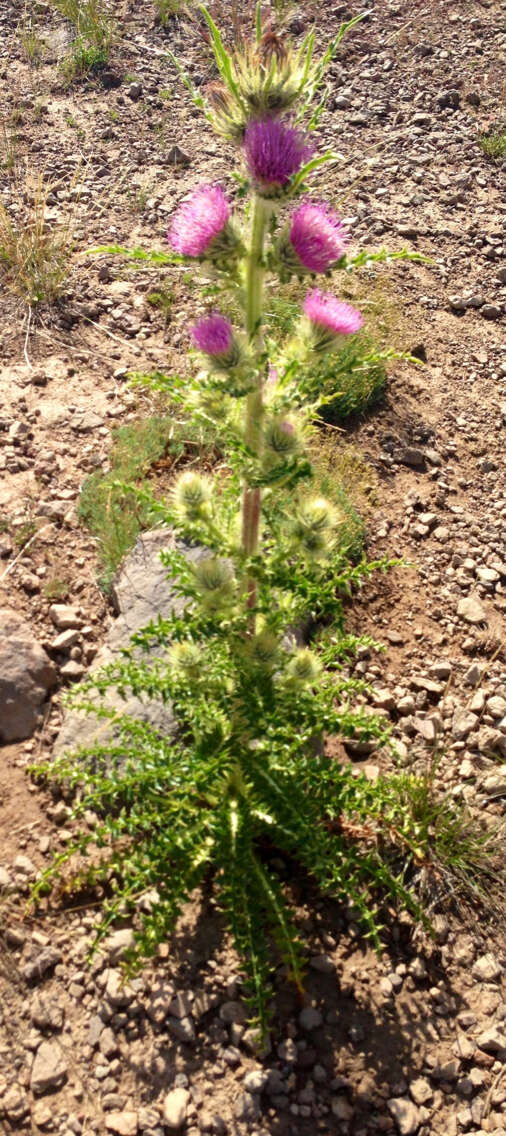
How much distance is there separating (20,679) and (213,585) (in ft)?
3.69

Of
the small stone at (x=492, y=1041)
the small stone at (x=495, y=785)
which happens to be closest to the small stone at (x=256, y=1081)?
the small stone at (x=492, y=1041)

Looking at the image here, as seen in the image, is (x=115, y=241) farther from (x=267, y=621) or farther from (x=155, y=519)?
(x=267, y=621)

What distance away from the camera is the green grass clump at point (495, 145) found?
630 cm

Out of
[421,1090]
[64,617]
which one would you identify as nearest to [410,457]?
[64,617]

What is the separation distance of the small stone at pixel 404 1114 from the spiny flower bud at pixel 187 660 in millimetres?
1329

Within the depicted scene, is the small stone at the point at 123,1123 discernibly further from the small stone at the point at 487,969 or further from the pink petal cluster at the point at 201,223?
the pink petal cluster at the point at 201,223

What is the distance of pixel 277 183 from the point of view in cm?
199

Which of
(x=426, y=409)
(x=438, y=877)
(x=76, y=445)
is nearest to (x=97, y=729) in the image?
(x=438, y=877)

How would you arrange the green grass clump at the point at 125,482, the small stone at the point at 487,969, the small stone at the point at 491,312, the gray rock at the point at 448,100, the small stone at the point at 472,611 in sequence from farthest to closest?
the gray rock at the point at 448,100 < the small stone at the point at 491,312 < the small stone at the point at 472,611 < the green grass clump at the point at 125,482 < the small stone at the point at 487,969

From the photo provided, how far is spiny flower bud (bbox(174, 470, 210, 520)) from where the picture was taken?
2482 mm

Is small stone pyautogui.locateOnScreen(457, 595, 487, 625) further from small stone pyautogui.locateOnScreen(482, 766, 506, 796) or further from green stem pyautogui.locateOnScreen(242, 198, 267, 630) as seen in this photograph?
green stem pyautogui.locateOnScreen(242, 198, 267, 630)

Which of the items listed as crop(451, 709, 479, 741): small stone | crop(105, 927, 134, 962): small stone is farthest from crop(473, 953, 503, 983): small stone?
crop(105, 927, 134, 962): small stone

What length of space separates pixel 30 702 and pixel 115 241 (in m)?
3.33

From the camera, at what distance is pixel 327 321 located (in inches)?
89.9
